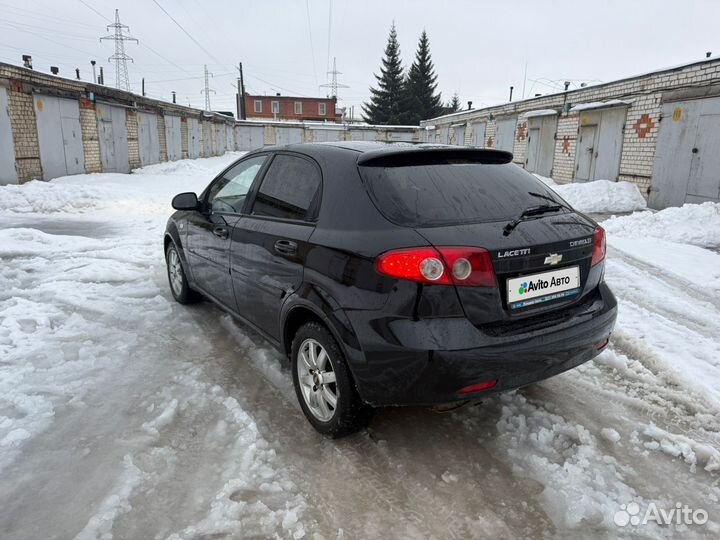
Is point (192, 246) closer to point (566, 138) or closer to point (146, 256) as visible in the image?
point (146, 256)

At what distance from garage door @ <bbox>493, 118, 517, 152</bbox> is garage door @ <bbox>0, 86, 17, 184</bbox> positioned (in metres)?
18.0

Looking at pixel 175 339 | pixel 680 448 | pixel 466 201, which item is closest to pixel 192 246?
pixel 175 339

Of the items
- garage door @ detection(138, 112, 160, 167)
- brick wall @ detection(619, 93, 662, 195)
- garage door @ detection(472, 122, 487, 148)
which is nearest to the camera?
brick wall @ detection(619, 93, 662, 195)

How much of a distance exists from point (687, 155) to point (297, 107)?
70.0 metres

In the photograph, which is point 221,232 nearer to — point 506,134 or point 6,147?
point 6,147

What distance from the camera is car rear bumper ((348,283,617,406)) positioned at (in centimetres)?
228

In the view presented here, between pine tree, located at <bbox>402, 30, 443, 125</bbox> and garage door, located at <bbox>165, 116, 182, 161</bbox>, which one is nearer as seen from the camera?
garage door, located at <bbox>165, 116, 182, 161</bbox>

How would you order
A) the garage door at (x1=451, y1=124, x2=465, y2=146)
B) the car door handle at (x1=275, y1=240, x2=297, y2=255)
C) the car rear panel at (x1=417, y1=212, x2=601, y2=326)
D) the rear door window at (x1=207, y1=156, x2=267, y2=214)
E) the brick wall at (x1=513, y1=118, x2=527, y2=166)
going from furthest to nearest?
the garage door at (x1=451, y1=124, x2=465, y2=146)
the brick wall at (x1=513, y1=118, x2=527, y2=166)
the rear door window at (x1=207, y1=156, x2=267, y2=214)
the car door handle at (x1=275, y1=240, x2=297, y2=255)
the car rear panel at (x1=417, y1=212, x2=601, y2=326)

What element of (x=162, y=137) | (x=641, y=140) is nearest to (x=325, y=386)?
(x=641, y=140)

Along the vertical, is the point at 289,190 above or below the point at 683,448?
above

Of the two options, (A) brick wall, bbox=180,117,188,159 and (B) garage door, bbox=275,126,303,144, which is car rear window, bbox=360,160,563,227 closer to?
(A) brick wall, bbox=180,117,188,159

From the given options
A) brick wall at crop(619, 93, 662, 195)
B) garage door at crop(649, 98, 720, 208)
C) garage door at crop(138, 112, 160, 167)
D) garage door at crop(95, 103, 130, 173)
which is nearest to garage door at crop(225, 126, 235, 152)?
garage door at crop(138, 112, 160, 167)

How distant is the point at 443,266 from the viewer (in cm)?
229

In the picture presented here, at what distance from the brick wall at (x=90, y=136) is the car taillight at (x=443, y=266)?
1886 cm
